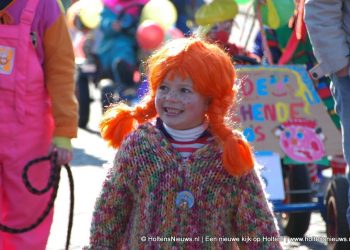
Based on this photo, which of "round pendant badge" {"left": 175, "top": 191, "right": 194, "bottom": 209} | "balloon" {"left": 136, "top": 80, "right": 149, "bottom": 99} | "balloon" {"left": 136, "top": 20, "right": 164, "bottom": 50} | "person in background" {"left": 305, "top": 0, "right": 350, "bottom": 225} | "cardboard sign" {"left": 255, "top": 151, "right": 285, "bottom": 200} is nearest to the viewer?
"round pendant badge" {"left": 175, "top": 191, "right": 194, "bottom": 209}

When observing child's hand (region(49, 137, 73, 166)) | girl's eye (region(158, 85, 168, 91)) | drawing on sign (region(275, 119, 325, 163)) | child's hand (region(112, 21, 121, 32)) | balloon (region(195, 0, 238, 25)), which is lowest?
child's hand (region(49, 137, 73, 166))

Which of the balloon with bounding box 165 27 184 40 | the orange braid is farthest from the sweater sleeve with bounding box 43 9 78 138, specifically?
the balloon with bounding box 165 27 184 40

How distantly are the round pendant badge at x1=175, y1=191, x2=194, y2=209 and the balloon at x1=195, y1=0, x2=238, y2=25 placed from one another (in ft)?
10.6

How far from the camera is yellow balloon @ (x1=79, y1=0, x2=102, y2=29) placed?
10.9m

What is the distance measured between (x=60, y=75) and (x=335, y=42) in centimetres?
122

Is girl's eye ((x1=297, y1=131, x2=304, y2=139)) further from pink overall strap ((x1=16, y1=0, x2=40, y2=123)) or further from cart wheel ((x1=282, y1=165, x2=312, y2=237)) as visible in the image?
pink overall strap ((x1=16, y1=0, x2=40, y2=123))

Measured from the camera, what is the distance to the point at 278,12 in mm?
6004

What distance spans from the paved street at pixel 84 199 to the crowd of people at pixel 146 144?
198 mm

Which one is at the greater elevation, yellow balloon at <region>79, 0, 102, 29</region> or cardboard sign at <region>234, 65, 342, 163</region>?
yellow balloon at <region>79, 0, 102, 29</region>

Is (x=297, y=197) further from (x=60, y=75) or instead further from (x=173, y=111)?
(x=173, y=111)

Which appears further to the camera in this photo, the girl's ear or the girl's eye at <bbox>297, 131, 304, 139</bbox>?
the girl's eye at <bbox>297, 131, 304, 139</bbox>

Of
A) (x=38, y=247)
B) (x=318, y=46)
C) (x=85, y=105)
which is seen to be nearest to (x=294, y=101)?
(x=318, y=46)

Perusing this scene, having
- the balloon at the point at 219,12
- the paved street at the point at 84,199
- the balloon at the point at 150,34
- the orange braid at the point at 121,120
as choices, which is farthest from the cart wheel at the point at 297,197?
the balloon at the point at 150,34

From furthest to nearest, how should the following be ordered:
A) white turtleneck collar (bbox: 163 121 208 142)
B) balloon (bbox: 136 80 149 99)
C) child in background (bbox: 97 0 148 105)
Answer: child in background (bbox: 97 0 148 105) → balloon (bbox: 136 80 149 99) → white turtleneck collar (bbox: 163 121 208 142)
